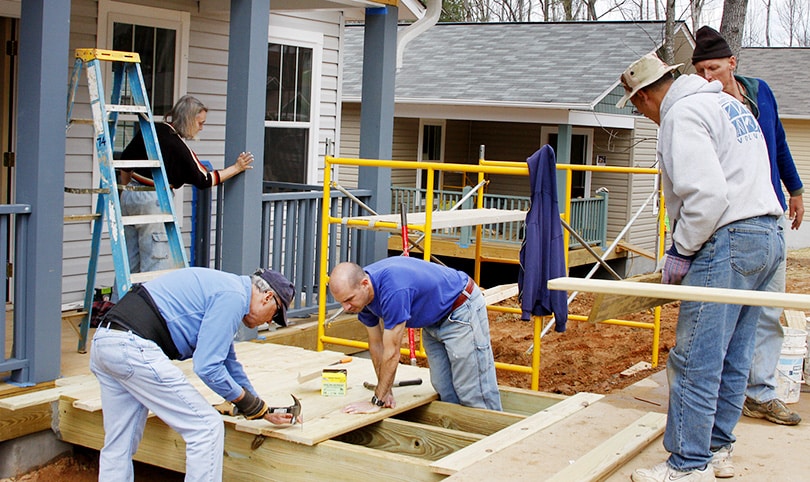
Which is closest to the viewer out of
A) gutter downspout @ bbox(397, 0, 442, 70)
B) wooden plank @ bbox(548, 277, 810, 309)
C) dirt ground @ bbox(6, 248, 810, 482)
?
wooden plank @ bbox(548, 277, 810, 309)

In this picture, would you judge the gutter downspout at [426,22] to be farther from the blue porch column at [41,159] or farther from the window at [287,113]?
the blue porch column at [41,159]

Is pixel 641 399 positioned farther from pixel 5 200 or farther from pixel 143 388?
pixel 5 200

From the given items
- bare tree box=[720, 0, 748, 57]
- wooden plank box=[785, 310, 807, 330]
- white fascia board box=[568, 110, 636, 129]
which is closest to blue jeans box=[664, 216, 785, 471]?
wooden plank box=[785, 310, 807, 330]

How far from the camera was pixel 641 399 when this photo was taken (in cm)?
590

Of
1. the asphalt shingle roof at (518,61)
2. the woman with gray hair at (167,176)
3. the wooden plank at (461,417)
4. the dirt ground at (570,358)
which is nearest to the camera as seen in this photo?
the wooden plank at (461,417)

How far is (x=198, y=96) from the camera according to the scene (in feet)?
30.9

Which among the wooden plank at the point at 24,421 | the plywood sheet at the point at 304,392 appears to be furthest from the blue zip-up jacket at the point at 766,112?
the wooden plank at the point at 24,421

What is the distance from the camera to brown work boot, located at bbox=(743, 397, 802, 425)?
17.3 ft

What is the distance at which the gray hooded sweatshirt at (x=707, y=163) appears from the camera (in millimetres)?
3957

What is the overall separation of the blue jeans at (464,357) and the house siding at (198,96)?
118 inches

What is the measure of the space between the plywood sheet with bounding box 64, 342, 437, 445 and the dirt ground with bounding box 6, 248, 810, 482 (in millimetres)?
560

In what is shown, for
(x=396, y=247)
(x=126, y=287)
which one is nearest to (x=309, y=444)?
(x=126, y=287)

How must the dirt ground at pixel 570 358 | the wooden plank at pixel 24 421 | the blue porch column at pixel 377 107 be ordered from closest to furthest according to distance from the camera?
the wooden plank at pixel 24 421, the dirt ground at pixel 570 358, the blue porch column at pixel 377 107

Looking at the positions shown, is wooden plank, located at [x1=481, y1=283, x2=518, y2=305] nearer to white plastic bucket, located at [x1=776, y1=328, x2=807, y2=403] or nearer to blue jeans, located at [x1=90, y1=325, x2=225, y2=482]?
white plastic bucket, located at [x1=776, y1=328, x2=807, y2=403]
